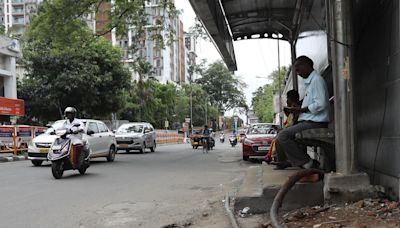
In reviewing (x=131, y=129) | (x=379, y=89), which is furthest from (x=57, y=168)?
(x=131, y=129)

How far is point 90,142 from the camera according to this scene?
1570cm

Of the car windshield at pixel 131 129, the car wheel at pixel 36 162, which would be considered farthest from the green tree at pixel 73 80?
the car wheel at pixel 36 162

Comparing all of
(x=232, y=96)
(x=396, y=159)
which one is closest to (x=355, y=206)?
(x=396, y=159)

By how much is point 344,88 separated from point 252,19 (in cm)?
970

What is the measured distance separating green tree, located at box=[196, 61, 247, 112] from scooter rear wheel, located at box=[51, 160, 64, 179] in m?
97.5

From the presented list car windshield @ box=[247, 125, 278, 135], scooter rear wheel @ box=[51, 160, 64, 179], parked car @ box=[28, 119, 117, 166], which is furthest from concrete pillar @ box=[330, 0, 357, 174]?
car windshield @ box=[247, 125, 278, 135]

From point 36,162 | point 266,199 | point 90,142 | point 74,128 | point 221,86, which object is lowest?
point 36,162

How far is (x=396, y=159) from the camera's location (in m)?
4.48

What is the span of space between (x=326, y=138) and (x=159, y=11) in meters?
14.8

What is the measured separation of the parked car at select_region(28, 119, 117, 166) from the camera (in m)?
14.6

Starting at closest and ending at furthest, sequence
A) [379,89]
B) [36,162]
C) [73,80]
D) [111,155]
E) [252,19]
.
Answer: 1. [379,89]
2. [252,19]
3. [36,162]
4. [111,155]
5. [73,80]

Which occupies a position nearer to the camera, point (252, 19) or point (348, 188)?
point (348, 188)

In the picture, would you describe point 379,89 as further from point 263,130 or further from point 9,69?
point 9,69

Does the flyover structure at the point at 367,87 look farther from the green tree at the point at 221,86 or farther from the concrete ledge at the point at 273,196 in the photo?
the green tree at the point at 221,86
